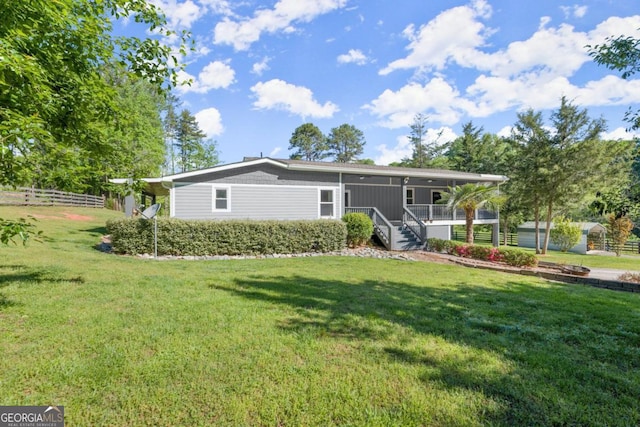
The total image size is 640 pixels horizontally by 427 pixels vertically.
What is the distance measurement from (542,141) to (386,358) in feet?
66.1

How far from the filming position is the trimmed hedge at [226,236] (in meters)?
10.2

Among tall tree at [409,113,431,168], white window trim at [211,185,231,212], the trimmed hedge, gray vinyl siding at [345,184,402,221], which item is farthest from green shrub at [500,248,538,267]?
tall tree at [409,113,431,168]

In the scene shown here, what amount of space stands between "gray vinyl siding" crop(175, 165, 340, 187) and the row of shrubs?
18.6ft

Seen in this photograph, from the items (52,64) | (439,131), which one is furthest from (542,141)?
(439,131)

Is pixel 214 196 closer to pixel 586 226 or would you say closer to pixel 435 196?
pixel 435 196

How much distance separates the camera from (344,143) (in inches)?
2056

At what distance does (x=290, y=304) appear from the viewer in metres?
4.96

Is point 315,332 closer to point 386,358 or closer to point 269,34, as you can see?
point 386,358

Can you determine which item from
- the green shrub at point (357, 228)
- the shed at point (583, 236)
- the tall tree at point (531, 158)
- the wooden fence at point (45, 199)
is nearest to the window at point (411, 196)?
the tall tree at point (531, 158)

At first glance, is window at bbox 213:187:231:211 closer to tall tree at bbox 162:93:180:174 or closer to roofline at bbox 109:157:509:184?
roofline at bbox 109:157:509:184

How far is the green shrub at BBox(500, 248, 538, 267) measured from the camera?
431 inches

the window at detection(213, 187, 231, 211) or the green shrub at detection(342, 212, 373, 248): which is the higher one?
the window at detection(213, 187, 231, 211)

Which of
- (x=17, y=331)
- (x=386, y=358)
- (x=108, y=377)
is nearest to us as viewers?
(x=108, y=377)

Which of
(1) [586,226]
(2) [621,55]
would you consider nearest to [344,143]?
(1) [586,226]
